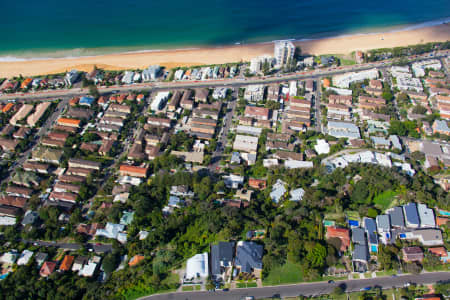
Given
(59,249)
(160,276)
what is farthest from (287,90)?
(59,249)

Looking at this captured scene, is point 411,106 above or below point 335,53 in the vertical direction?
below

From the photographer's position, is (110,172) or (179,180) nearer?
(179,180)

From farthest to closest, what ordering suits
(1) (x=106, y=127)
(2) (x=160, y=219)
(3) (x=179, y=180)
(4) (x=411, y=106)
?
(4) (x=411, y=106) → (1) (x=106, y=127) → (3) (x=179, y=180) → (2) (x=160, y=219)

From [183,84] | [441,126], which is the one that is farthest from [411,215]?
[183,84]

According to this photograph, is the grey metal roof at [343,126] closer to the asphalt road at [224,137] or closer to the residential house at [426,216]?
the residential house at [426,216]

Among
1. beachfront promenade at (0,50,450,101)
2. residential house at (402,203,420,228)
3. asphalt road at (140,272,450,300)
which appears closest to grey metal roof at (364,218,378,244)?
residential house at (402,203,420,228)

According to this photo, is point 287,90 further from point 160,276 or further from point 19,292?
point 19,292
